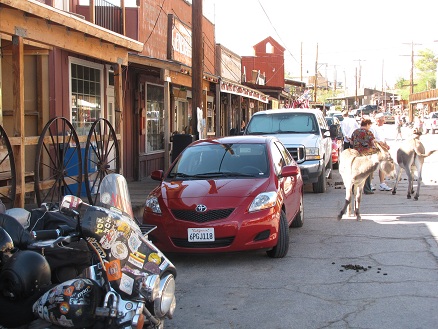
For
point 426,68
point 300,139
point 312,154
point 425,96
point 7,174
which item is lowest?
point 7,174

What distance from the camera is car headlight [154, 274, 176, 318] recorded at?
426 centimetres

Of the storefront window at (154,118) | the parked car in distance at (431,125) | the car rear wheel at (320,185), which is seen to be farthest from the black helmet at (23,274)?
the parked car in distance at (431,125)

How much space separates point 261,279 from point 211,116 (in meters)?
20.8

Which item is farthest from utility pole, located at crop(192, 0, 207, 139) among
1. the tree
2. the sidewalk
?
the tree

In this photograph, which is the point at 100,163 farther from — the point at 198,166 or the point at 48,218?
the point at 48,218

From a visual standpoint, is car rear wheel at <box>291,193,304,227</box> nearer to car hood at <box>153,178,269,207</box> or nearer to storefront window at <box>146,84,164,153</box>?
car hood at <box>153,178,269,207</box>

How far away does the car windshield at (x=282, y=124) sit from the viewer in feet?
48.8

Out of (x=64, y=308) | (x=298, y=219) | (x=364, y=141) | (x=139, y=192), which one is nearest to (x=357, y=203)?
(x=298, y=219)

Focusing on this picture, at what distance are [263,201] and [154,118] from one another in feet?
37.4

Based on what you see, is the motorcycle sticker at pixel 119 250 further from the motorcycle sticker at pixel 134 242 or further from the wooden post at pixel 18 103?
the wooden post at pixel 18 103

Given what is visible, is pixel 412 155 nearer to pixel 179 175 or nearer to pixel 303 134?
pixel 303 134

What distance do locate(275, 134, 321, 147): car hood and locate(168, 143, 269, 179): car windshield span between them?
5065mm

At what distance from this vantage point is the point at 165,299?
436cm

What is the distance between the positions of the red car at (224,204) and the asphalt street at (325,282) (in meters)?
0.36
